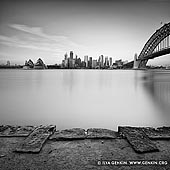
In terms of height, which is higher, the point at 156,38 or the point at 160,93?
the point at 156,38

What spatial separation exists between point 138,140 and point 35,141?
68cm

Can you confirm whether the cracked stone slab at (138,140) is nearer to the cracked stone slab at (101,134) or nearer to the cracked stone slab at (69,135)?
the cracked stone slab at (101,134)

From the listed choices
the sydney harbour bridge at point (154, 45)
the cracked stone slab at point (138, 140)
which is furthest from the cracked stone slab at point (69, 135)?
the sydney harbour bridge at point (154, 45)

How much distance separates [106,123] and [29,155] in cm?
132

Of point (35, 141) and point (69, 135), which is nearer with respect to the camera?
point (35, 141)

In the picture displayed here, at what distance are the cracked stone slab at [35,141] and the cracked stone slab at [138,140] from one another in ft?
1.87

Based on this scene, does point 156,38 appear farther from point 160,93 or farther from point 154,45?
point 160,93

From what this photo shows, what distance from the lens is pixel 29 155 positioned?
2.77 feet

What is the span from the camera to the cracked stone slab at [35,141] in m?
0.89

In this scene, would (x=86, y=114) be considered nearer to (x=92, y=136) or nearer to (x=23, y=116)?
(x=23, y=116)

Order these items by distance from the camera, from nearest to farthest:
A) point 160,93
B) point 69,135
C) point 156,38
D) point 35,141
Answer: point 35,141, point 69,135, point 160,93, point 156,38

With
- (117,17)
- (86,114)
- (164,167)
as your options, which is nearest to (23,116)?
(86,114)

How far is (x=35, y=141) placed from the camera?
100cm

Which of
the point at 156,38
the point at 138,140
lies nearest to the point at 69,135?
the point at 138,140
